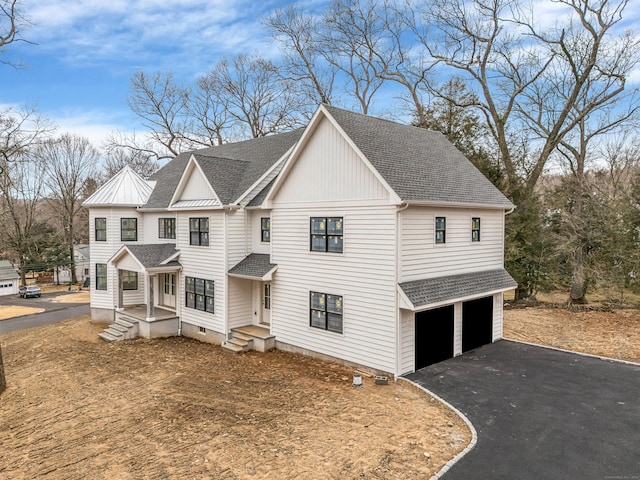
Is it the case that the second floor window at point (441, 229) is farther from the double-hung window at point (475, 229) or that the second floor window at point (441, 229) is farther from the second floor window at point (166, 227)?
the second floor window at point (166, 227)

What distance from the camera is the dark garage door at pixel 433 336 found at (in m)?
12.1

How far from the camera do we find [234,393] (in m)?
11.0

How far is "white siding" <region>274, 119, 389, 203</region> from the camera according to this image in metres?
12.0

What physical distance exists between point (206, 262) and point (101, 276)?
8022 millimetres

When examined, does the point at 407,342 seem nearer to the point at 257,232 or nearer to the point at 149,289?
the point at 257,232

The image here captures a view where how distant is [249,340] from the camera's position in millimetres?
15219

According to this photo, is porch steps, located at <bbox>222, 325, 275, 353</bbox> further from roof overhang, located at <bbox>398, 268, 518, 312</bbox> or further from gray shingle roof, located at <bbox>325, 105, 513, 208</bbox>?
gray shingle roof, located at <bbox>325, 105, 513, 208</bbox>

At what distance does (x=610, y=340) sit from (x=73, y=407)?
1837 centimetres

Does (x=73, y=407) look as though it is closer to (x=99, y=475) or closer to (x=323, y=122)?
(x=99, y=475)

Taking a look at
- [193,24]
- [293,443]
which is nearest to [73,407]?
[293,443]

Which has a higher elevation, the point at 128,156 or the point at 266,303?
the point at 128,156

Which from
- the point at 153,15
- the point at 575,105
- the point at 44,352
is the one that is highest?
the point at 153,15

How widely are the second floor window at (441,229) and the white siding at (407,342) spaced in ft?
8.97

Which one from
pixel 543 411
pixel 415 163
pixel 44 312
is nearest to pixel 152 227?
pixel 415 163
